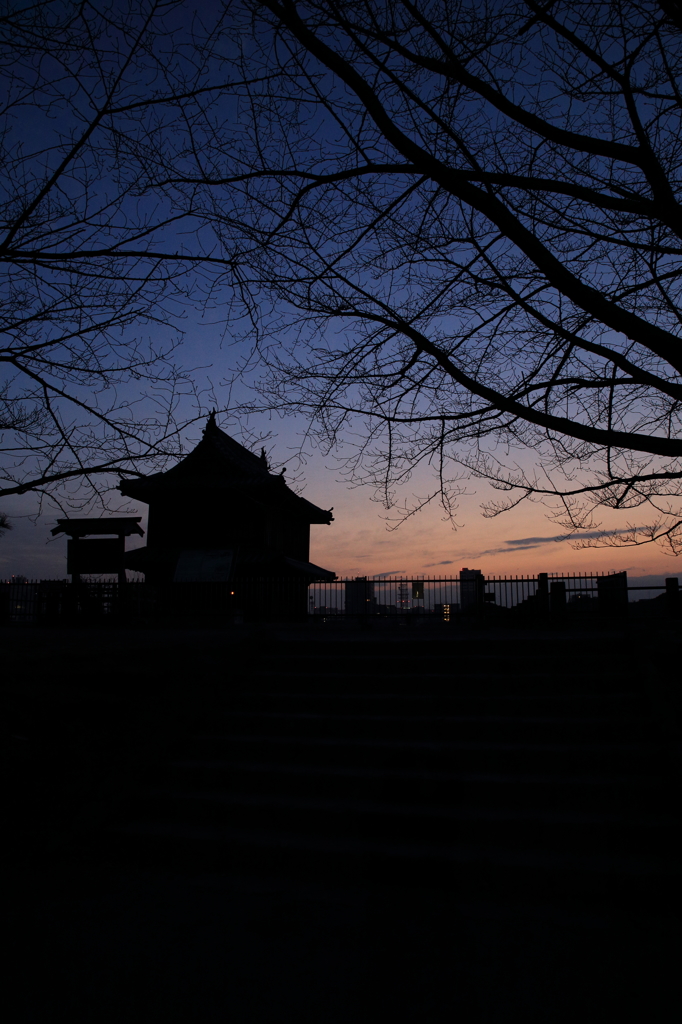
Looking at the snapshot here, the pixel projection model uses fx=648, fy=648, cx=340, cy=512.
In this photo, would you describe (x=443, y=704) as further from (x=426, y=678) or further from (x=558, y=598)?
(x=558, y=598)

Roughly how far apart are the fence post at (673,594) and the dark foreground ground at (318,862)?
9.48m

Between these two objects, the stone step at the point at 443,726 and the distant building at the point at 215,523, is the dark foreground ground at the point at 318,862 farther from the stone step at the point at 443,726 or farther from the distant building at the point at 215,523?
the distant building at the point at 215,523

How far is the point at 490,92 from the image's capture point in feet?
17.8

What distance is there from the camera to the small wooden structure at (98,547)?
17.6m

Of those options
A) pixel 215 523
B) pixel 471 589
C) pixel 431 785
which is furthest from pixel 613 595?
pixel 215 523

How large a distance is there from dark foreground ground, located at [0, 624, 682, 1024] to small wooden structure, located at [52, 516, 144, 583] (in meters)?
9.38

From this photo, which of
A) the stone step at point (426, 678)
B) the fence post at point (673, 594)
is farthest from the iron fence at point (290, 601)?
the stone step at point (426, 678)

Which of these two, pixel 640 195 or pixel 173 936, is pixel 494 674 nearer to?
pixel 173 936

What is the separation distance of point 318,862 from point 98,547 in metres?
14.4

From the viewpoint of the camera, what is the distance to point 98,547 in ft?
58.3

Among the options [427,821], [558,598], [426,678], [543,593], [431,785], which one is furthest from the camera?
[543,593]

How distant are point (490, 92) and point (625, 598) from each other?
1523 cm

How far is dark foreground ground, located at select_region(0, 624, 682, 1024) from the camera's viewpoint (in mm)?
3623

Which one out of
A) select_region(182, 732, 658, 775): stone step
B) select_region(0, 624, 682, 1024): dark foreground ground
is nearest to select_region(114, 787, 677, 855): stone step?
select_region(0, 624, 682, 1024): dark foreground ground
